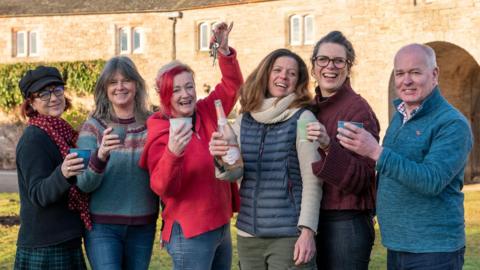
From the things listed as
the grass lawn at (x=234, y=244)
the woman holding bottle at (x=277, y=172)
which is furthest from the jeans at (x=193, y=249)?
the grass lawn at (x=234, y=244)

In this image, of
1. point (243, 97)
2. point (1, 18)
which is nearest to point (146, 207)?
point (243, 97)

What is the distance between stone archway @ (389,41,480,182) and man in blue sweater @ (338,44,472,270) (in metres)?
17.1

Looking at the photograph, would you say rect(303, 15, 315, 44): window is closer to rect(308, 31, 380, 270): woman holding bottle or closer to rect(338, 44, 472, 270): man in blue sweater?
rect(308, 31, 380, 270): woman holding bottle

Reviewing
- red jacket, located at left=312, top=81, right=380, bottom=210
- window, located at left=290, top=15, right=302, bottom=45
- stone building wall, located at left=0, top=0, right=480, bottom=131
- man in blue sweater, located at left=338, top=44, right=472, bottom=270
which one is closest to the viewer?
man in blue sweater, located at left=338, top=44, right=472, bottom=270

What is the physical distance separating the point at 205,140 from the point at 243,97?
0.38 metres

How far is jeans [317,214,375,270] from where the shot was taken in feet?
14.4

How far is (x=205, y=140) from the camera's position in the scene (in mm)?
4676

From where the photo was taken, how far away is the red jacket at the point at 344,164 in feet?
13.8

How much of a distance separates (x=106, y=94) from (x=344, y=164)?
1.75 metres

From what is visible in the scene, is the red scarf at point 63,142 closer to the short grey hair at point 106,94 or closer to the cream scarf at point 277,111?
the short grey hair at point 106,94

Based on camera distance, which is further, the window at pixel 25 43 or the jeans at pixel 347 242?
the window at pixel 25 43

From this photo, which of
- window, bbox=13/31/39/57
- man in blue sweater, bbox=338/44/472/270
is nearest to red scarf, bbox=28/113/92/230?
man in blue sweater, bbox=338/44/472/270

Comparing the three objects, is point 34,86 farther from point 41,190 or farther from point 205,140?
point 205,140

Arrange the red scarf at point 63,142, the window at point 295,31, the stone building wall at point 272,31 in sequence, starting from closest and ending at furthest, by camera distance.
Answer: the red scarf at point 63,142
the stone building wall at point 272,31
the window at point 295,31
